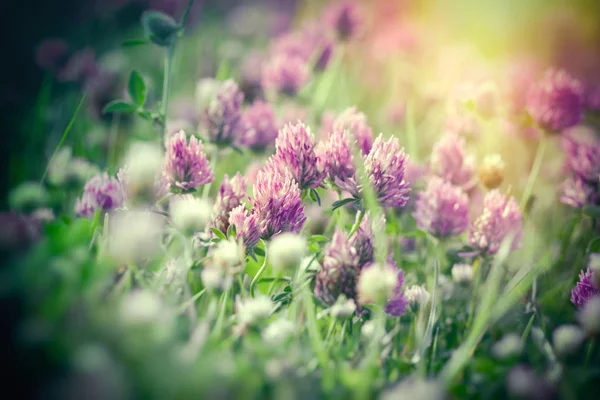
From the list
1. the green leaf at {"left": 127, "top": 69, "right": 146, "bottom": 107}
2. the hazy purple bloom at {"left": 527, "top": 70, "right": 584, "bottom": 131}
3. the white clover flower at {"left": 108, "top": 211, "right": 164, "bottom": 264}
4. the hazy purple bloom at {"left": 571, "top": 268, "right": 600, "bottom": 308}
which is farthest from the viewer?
the hazy purple bloom at {"left": 527, "top": 70, "right": 584, "bottom": 131}

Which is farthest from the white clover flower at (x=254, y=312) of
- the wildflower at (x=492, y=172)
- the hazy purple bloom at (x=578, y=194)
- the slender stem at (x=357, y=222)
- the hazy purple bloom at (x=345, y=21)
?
the hazy purple bloom at (x=345, y=21)

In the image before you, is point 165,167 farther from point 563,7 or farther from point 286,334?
point 563,7

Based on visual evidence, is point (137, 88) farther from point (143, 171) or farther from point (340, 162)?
point (340, 162)

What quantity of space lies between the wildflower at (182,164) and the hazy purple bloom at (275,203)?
0.16m

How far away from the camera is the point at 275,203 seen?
1.10m

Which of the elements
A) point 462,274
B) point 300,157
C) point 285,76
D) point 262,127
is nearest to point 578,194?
point 462,274

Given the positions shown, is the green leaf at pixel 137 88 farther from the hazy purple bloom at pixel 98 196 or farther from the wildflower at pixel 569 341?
the wildflower at pixel 569 341

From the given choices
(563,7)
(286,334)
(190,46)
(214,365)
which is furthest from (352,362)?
(563,7)

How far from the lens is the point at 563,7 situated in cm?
438

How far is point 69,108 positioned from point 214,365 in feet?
7.09

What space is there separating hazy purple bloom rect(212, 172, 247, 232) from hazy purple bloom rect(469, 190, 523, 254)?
2.12 ft

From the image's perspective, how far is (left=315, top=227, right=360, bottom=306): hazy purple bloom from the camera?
1062mm

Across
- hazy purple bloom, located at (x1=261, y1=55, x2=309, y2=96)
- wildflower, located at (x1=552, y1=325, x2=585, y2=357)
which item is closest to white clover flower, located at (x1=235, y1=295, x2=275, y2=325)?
wildflower, located at (x1=552, y1=325, x2=585, y2=357)

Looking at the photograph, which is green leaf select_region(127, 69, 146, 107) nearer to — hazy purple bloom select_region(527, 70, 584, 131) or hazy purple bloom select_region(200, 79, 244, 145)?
hazy purple bloom select_region(200, 79, 244, 145)
